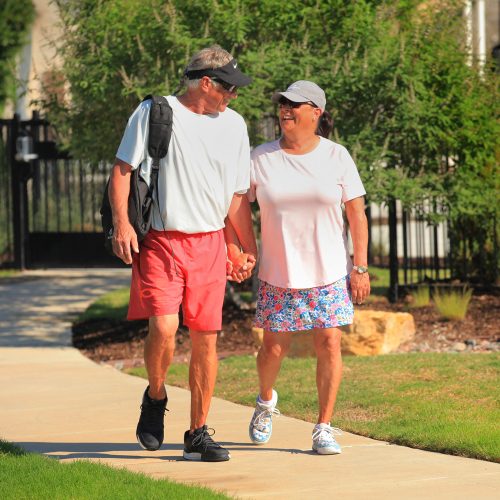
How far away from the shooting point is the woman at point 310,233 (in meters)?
6.45

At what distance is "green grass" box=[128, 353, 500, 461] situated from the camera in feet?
21.8

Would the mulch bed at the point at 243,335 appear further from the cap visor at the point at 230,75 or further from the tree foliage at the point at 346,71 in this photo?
the cap visor at the point at 230,75

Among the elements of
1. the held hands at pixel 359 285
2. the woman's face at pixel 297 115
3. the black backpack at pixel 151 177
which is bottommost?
the held hands at pixel 359 285

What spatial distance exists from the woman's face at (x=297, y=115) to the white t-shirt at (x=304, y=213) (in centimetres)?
13

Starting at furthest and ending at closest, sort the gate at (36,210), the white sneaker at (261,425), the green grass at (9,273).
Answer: the green grass at (9,273)
the gate at (36,210)
the white sneaker at (261,425)

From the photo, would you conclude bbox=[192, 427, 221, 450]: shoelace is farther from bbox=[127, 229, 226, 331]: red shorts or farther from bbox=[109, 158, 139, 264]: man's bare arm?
bbox=[109, 158, 139, 264]: man's bare arm

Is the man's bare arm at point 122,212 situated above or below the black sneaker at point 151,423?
above

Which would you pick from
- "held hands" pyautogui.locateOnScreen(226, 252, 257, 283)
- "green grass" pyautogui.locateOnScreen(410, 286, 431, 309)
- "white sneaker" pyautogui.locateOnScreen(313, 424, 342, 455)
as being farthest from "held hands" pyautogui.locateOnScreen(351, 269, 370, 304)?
"green grass" pyautogui.locateOnScreen(410, 286, 431, 309)

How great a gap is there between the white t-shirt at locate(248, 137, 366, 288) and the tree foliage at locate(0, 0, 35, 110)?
1679 cm

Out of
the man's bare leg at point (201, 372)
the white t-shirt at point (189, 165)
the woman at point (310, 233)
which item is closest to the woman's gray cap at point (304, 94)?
the woman at point (310, 233)

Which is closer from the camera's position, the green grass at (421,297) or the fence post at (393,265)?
the green grass at (421,297)

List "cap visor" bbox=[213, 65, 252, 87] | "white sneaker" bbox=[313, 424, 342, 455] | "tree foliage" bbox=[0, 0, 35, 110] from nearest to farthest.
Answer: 1. "cap visor" bbox=[213, 65, 252, 87]
2. "white sneaker" bbox=[313, 424, 342, 455]
3. "tree foliage" bbox=[0, 0, 35, 110]

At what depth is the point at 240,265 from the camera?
6.52 meters

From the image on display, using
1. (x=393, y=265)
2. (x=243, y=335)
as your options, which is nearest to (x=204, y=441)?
(x=243, y=335)
